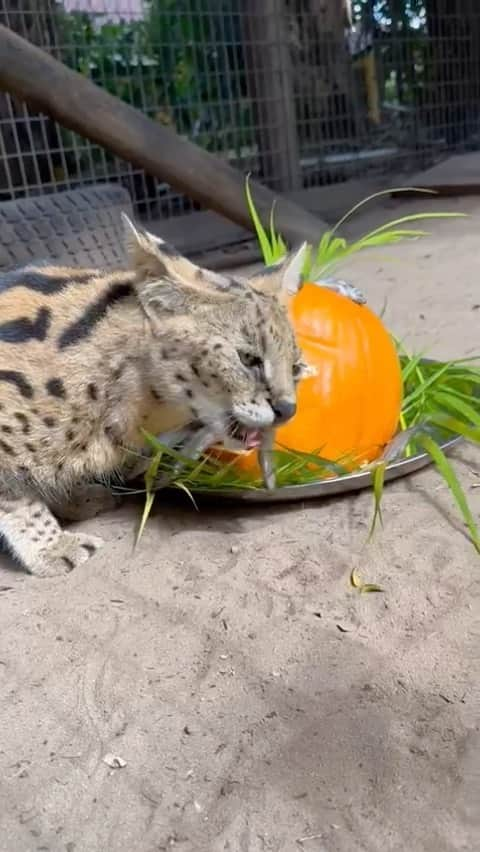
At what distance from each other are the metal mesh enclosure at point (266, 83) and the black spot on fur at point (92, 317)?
10.6 ft

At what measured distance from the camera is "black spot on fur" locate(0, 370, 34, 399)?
2.18 metres

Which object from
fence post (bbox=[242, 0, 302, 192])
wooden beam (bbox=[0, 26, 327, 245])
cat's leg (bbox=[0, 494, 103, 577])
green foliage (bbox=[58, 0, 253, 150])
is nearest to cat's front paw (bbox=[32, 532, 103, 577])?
cat's leg (bbox=[0, 494, 103, 577])

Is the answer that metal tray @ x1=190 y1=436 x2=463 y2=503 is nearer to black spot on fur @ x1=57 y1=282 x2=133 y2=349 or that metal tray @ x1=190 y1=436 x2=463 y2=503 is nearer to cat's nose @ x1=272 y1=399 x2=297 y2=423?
cat's nose @ x1=272 y1=399 x2=297 y2=423

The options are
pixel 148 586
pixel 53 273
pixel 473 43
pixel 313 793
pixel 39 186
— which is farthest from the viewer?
pixel 473 43

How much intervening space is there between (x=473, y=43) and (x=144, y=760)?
27.1 feet

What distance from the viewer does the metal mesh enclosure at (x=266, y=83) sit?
5.34m

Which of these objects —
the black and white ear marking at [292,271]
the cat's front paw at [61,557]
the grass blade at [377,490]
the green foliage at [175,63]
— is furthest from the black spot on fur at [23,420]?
the green foliage at [175,63]

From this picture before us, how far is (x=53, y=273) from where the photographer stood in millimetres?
2443

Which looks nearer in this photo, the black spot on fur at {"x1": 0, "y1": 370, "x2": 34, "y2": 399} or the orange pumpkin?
the black spot on fur at {"x1": 0, "y1": 370, "x2": 34, "y2": 399}

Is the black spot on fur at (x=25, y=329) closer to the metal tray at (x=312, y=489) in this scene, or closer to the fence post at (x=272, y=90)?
the metal tray at (x=312, y=489)

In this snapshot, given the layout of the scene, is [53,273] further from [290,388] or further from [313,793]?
[313,793]

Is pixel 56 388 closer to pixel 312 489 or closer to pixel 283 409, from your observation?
pixel 283 409

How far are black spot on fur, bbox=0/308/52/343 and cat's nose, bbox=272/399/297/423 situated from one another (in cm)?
60

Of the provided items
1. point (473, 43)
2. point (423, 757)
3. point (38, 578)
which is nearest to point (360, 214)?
point (473, 43)
